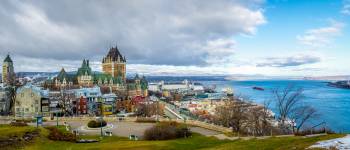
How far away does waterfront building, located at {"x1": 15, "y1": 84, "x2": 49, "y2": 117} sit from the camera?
71.9m

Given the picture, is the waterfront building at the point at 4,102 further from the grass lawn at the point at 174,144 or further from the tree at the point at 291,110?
the tree at the point at 291,110

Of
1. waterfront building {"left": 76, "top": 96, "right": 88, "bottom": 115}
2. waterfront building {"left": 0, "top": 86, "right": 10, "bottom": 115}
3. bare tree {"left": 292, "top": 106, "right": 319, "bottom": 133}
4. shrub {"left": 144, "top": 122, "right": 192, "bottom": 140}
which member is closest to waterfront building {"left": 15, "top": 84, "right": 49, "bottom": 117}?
waterfront building {"left": 76, "top": 96, "right": 88, "bottom": 115}

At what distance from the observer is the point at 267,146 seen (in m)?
22.8

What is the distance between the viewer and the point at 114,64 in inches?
5148

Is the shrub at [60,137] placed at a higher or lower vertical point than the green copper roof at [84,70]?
lower

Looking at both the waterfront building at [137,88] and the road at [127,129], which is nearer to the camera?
the road at [127,129]

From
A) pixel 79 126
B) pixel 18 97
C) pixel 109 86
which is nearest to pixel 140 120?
pixel 79 126

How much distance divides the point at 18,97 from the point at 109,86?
41.6m

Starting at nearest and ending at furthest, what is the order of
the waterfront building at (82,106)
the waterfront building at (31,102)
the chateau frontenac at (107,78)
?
1. the waterfront building at (31,102)
2. the waterfront building at (82,106)
3. the chateau frontenac at (107,78)

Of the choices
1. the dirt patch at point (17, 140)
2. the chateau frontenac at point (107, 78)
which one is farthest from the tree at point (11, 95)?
the dirt patch at point (17, 140)

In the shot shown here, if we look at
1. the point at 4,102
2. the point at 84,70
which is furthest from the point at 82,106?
the point at 84,70

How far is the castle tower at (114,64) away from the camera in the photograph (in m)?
130

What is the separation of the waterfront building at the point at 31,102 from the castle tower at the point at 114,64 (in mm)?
57163

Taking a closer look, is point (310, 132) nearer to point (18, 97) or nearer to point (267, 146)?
point (267, 146)
